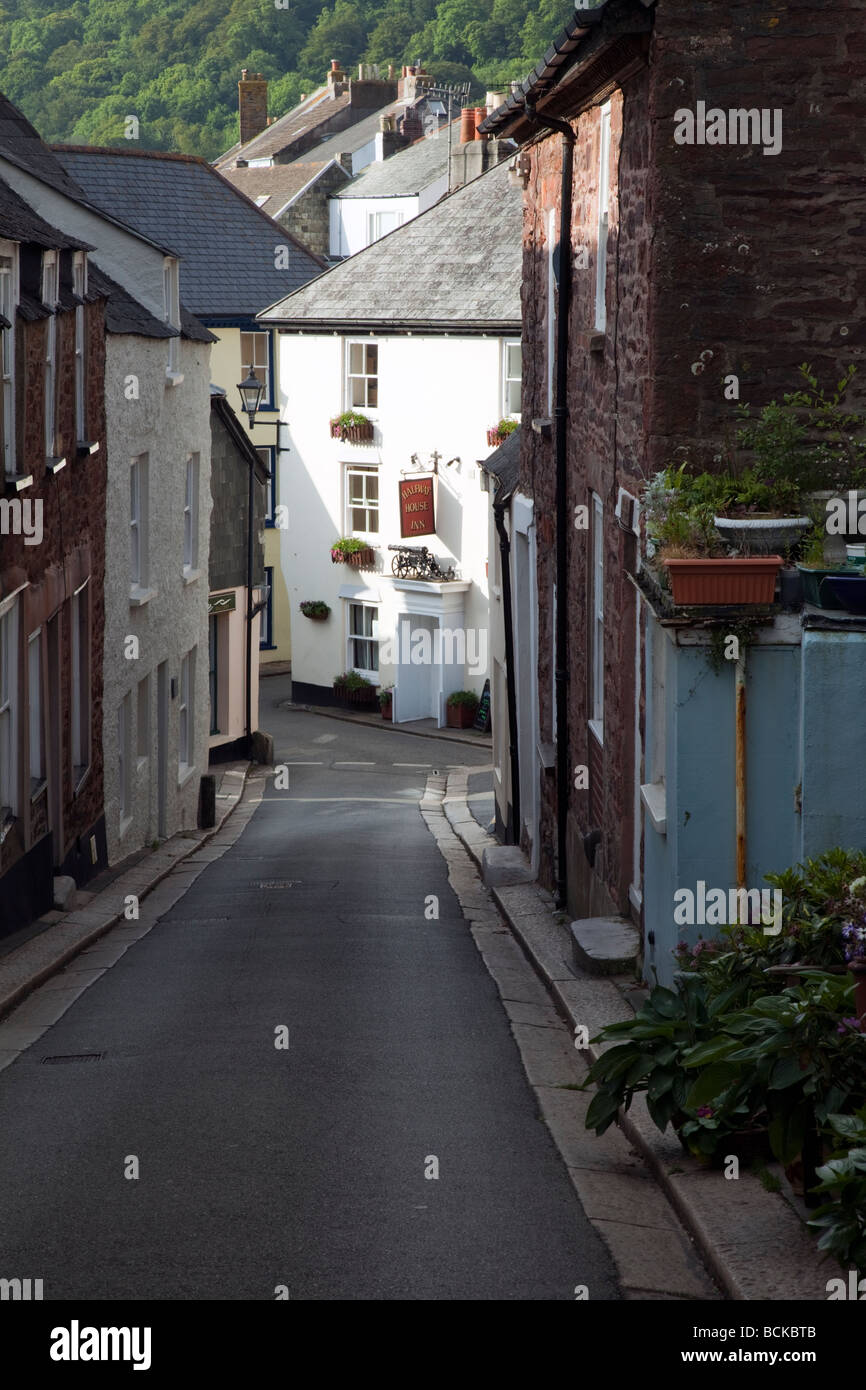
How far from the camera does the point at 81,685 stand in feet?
56.9

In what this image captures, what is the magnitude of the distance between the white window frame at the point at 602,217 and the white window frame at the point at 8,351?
4593mm

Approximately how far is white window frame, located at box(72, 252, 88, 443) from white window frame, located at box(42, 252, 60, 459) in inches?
44.0

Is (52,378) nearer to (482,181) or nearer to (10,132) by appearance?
(10,132)

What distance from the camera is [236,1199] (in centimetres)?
680

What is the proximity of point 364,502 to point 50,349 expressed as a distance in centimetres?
2374

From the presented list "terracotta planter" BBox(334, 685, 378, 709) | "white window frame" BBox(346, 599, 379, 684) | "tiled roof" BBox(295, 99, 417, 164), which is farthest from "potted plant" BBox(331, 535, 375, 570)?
"tiled roof" BBox(295, 99, 417, 164)

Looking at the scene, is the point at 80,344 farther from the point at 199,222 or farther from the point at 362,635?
the point at 199,222

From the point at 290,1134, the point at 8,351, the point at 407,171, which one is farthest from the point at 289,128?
the point at 290,1134

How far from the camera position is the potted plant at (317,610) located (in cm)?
3947

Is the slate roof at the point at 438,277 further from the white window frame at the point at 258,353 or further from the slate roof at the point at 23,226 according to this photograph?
the slate roof at the point at 23,226

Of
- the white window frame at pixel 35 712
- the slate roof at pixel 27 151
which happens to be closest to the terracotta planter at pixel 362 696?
the slate roof at pixel 27 151

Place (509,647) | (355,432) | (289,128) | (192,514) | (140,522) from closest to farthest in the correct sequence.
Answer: (509,647) < (140,522) < (192,514) < (355,432) < (289,128)
